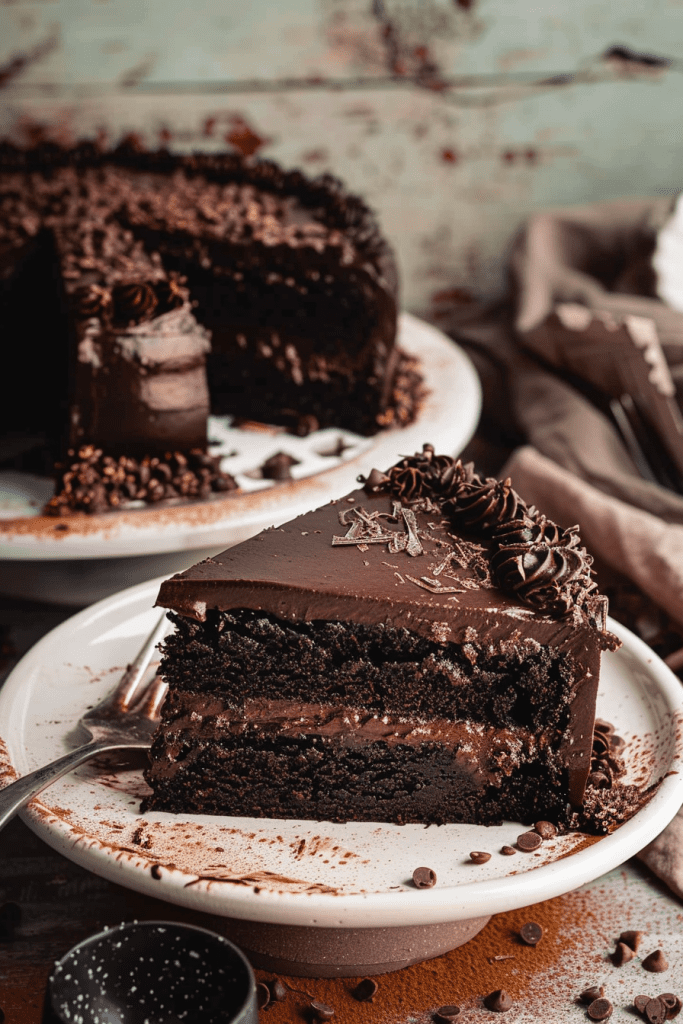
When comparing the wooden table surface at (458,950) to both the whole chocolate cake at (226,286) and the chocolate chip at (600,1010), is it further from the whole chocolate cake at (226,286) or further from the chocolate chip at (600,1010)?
the whole chocolate cake at (226,286)

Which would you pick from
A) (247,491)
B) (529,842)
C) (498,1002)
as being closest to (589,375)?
(247,491)

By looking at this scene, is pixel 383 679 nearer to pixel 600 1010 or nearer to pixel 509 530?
pixel 509 530

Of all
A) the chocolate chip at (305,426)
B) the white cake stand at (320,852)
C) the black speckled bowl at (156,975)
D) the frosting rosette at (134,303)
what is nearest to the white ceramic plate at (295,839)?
the white cake stand at (320,852)

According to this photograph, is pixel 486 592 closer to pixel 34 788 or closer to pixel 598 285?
pixel 34 788

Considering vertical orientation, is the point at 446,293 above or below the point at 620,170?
below

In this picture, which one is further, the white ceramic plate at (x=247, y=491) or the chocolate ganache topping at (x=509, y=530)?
the white ceramic plate at (x=247, y=491)

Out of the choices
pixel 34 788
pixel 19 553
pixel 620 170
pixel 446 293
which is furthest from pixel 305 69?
pixel 34 788

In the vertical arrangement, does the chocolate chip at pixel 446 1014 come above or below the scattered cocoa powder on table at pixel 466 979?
above
